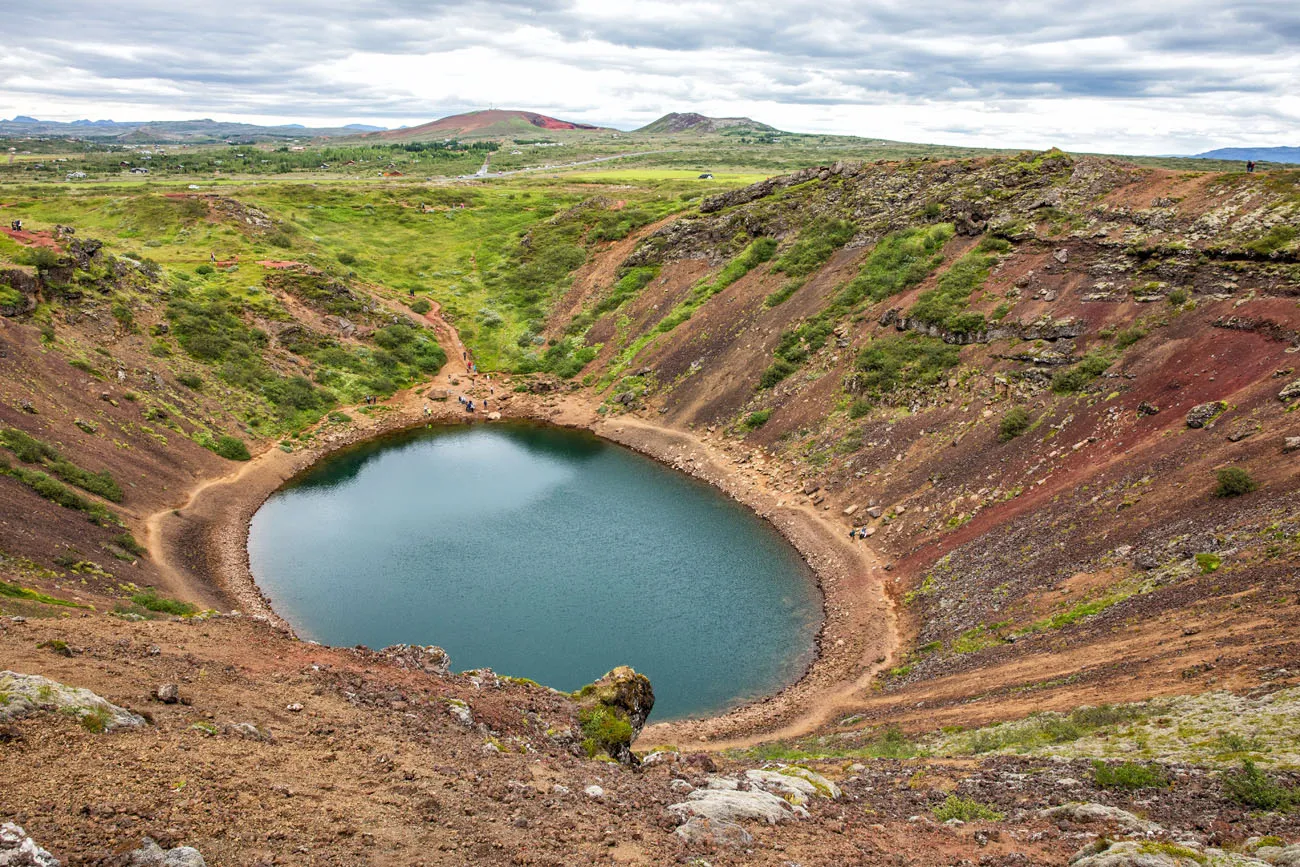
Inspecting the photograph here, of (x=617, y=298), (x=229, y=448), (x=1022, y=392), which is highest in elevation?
(x=617, y=298)

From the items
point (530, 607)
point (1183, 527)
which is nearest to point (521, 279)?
point (530, 607)

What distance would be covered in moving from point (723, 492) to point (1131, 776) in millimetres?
39436

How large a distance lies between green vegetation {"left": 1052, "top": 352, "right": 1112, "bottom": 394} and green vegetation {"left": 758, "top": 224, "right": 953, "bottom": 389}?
61.2 ft

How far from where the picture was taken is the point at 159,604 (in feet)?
114

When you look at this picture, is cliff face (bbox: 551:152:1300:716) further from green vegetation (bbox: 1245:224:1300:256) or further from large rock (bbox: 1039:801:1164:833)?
large rock (bbox: 1039:801:1164:833)

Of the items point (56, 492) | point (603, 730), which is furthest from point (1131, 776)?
point (56, 492)

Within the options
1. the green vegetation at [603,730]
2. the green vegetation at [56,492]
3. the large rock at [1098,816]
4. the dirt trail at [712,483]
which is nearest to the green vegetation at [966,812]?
the large rock at [1098,816]

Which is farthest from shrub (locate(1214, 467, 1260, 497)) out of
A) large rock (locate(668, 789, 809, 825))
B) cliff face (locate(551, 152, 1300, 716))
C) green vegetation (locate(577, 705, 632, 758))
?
green vegetation (locate(577, 705, 632, 758))

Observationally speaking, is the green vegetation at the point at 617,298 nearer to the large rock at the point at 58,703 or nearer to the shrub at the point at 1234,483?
the shrub at the point at 1234,483

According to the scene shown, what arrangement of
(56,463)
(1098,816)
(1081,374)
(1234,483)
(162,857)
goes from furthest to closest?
1. (1081,374)
2. (56,463)
3. (1234,483)
4. (1098,816)
5. (162,857)

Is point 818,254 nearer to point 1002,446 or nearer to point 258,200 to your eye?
point 1002,446

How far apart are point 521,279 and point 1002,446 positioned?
67700mm

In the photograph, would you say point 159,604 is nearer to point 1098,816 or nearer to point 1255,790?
point 1098,816

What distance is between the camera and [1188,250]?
49.7 m
